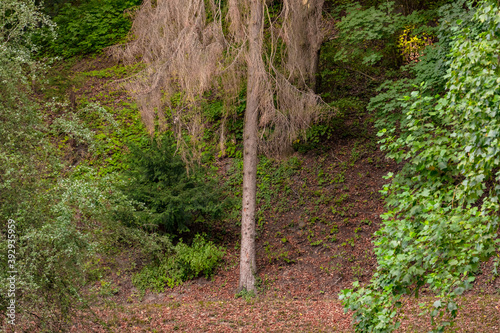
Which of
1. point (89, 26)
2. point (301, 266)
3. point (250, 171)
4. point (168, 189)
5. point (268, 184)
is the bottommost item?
point (301, 266)

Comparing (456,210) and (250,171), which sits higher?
(456,210)

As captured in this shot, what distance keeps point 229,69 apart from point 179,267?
15.0ft

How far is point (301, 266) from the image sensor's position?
381 inches

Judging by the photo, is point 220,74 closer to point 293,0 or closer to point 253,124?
point 253,124

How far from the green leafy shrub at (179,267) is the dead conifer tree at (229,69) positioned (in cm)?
110

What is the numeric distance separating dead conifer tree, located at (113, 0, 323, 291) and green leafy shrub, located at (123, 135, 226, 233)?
1495mm

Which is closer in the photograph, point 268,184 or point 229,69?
point 229,69

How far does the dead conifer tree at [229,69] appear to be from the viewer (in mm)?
8023

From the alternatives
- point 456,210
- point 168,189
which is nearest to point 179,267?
point 168,189

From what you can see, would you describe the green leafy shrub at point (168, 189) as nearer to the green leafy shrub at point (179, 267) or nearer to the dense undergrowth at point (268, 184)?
the dense undergrowth at point (268, 184)

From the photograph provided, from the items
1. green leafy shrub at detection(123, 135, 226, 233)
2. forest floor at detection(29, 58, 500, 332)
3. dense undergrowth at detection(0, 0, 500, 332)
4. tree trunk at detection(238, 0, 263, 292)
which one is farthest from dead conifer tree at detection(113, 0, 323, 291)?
green leafy shrub at detection(123, 135, 226, 233)

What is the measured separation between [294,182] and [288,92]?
12.7ft

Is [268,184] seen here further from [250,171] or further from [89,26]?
[89,26]

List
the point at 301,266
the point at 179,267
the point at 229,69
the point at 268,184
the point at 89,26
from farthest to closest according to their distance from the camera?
1. the point at 89,26
2. the point at 268,184
3. the point at 179,267
4. the point at 301,266
5. the point at 229,69
